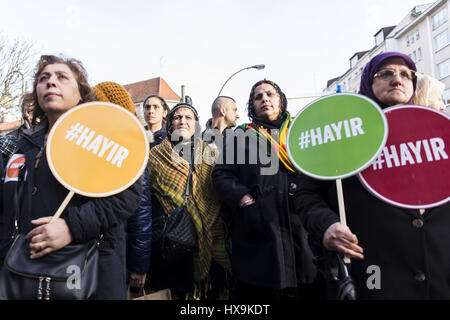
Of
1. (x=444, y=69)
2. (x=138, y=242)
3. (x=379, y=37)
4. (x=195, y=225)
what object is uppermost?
(x=379, y=37)

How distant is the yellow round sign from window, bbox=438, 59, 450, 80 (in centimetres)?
3689

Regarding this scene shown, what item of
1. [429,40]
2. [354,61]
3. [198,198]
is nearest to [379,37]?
[354,61]

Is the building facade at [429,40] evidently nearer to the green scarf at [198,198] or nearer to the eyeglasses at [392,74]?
the green scarf at [198,198]

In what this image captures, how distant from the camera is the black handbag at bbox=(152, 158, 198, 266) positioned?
2.27m

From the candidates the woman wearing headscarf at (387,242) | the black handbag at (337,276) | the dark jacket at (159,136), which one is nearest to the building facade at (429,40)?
the dark jacket at (159,136)

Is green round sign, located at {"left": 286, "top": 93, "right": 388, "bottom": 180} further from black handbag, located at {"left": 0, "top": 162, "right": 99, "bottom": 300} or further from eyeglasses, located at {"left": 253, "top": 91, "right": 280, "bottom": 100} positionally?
black handbag, located at {"left": 0, "top": 162, "right": 99, "bottom": 300}

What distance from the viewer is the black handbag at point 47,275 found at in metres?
1.34

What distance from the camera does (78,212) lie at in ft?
4.87

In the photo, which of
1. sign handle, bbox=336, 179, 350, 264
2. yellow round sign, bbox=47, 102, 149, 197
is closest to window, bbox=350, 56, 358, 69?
sign handle, bbox=336, 179, 350, 264

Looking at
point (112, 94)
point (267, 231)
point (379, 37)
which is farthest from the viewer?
point (379, 37)

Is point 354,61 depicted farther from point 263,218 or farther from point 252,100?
point 263,218

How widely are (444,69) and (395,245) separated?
→ 37339 mm

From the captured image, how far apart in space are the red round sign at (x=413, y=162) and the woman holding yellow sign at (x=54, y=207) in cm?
125
